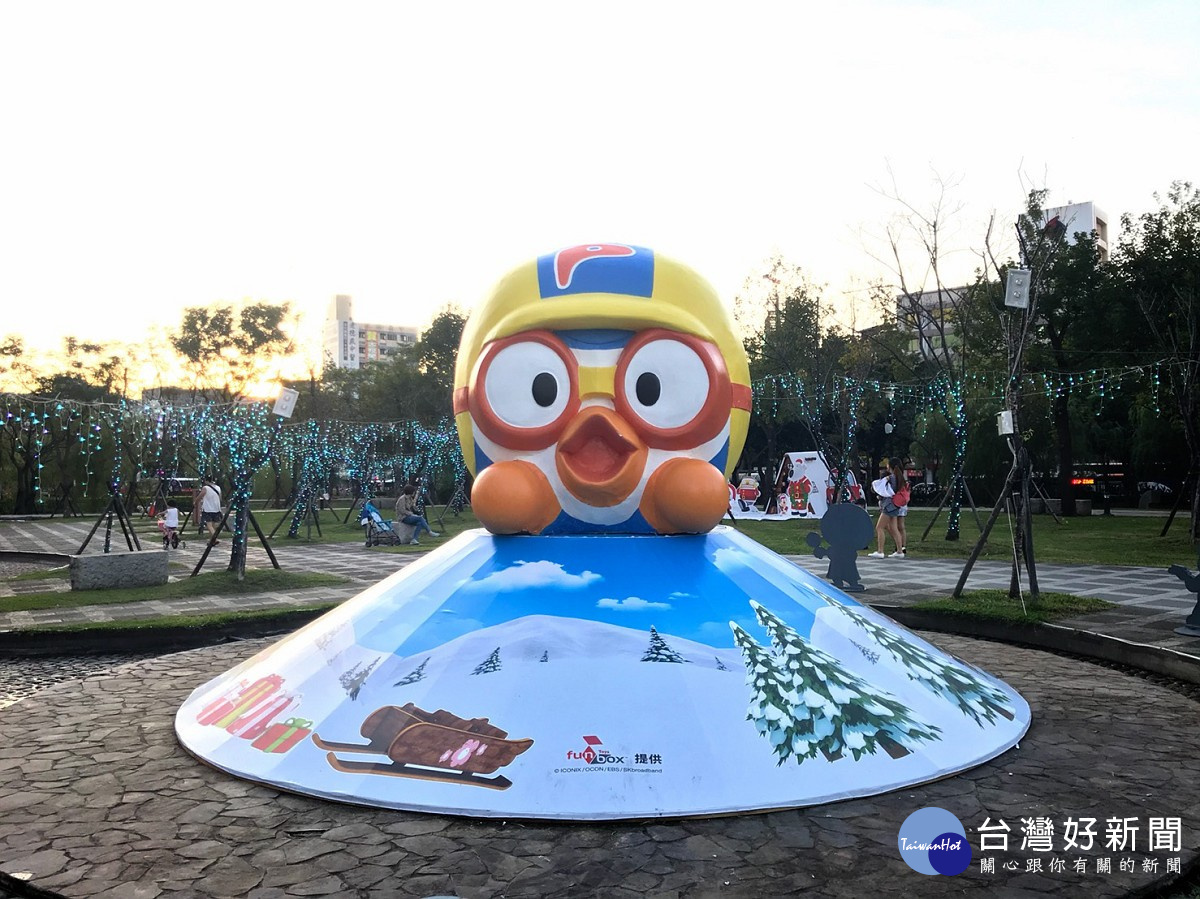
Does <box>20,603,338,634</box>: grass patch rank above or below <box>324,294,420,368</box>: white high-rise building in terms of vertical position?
below

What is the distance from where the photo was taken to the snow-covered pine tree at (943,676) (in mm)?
5691

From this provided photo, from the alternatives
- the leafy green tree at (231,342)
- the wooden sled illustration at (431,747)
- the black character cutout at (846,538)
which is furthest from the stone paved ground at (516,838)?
the leafy green tree at (231,342)

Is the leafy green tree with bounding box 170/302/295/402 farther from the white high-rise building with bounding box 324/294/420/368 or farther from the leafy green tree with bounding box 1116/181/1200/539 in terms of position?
the white high-rise building with bounding box 324/294/420/368

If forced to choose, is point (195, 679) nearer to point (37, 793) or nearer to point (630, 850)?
point (37, 793)

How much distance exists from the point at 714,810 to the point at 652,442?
7.42 feet

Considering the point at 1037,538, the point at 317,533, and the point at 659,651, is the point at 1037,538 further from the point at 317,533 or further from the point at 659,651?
the point at 317,533

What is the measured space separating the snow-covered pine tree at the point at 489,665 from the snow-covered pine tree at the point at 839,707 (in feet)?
5.30


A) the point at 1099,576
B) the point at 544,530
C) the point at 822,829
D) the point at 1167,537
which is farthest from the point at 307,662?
the point at 1167,537

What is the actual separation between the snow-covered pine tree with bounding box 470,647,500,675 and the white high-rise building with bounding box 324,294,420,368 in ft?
399

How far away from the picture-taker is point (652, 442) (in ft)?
18.8

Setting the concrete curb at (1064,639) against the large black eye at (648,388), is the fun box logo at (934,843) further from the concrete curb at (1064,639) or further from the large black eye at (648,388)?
the concrete curb at (1064,639)

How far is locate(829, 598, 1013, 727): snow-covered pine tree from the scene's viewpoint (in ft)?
18.7

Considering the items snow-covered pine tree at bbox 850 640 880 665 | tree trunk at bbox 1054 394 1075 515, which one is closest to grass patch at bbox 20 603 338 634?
snow-covered pine tree at bbox 850 640 880 665

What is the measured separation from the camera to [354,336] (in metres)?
140
